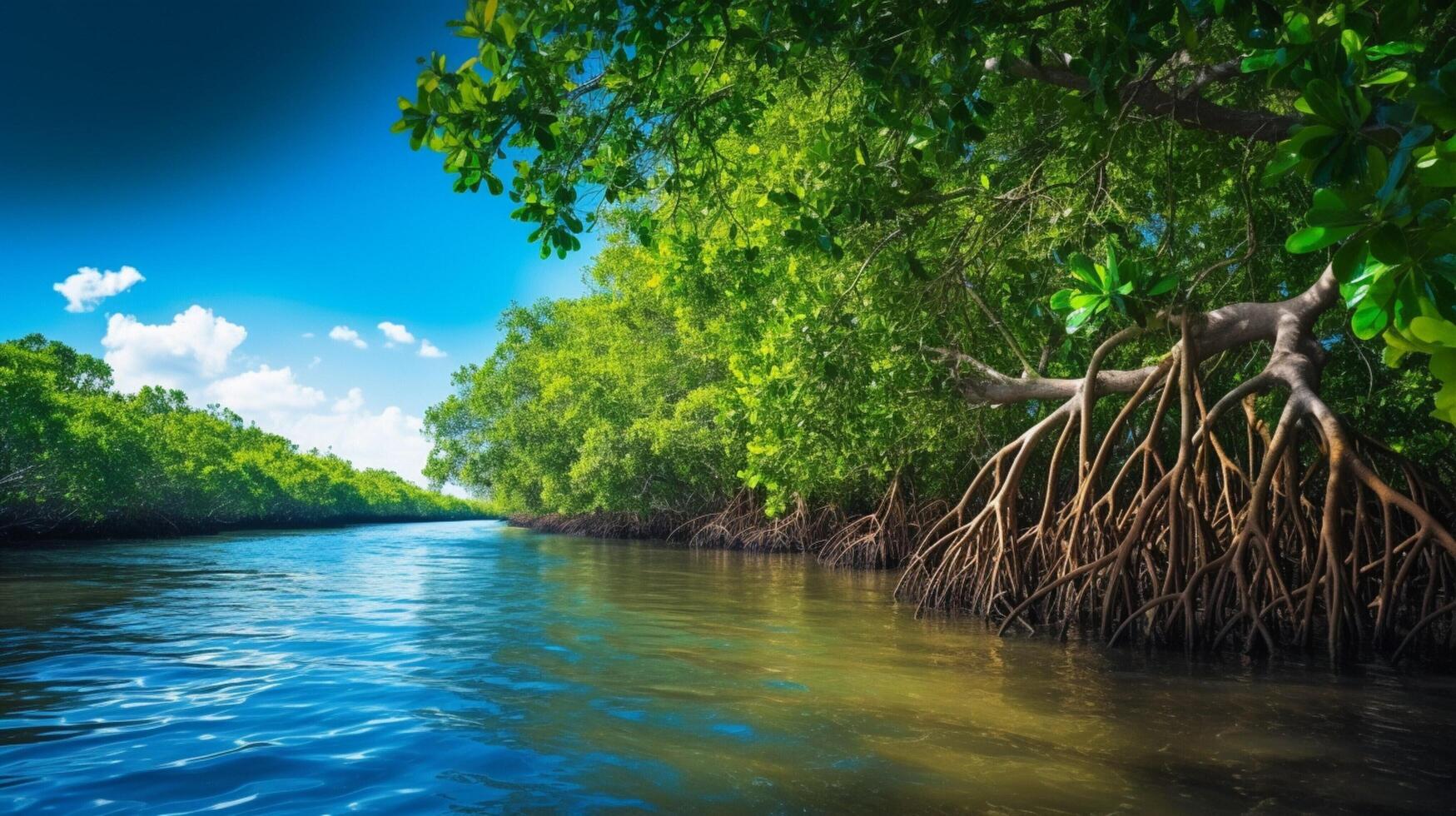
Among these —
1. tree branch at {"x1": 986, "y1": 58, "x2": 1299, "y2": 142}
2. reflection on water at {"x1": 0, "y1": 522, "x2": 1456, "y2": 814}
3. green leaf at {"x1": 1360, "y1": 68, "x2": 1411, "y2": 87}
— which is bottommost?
reflection on water at {"x1": 0, "y1": 522, "x2": 1456, "y2": 814}

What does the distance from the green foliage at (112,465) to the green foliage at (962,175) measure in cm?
1471

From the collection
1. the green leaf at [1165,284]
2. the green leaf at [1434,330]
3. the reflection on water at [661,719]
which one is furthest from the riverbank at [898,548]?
the green leaf at [1434,330]

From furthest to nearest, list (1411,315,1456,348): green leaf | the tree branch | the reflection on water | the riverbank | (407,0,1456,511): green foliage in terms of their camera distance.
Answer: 1. the riverbank
2. the tree branch
3. the reflection on water
4. (407,0,1456,511): green foliage
5. (1411,315,1456,348): green leaf

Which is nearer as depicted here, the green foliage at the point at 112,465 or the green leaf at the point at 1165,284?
the green leaf at the point at 1165,284

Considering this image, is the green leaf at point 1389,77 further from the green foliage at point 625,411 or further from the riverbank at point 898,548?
the green foliage at point 625,411

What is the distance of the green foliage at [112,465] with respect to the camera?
16.4 meters

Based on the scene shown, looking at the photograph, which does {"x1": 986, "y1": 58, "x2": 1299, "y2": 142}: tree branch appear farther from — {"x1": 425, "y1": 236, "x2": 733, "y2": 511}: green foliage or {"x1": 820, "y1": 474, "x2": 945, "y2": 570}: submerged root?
{"x1": 425, "y1": 236, "x2": 733, "y2": 511}: green foliage

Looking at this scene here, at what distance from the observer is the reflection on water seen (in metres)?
2.87

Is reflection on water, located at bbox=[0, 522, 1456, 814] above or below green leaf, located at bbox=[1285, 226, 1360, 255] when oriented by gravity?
below

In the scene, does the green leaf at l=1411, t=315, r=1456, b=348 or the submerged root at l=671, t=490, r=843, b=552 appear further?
the submerged root at l=671, t=490, r=843, b=552

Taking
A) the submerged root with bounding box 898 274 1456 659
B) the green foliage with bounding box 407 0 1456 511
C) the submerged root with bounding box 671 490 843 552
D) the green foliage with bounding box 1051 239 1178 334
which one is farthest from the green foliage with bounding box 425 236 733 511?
the green foliage with bounding box 1051 239 1178 334

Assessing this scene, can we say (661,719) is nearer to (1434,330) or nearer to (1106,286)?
(1106,286)

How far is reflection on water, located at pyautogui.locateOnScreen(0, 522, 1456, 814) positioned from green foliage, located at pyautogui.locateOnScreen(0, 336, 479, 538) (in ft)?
38.1

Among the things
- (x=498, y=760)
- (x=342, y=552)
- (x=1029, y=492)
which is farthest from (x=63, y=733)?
(x=342, y=552)
